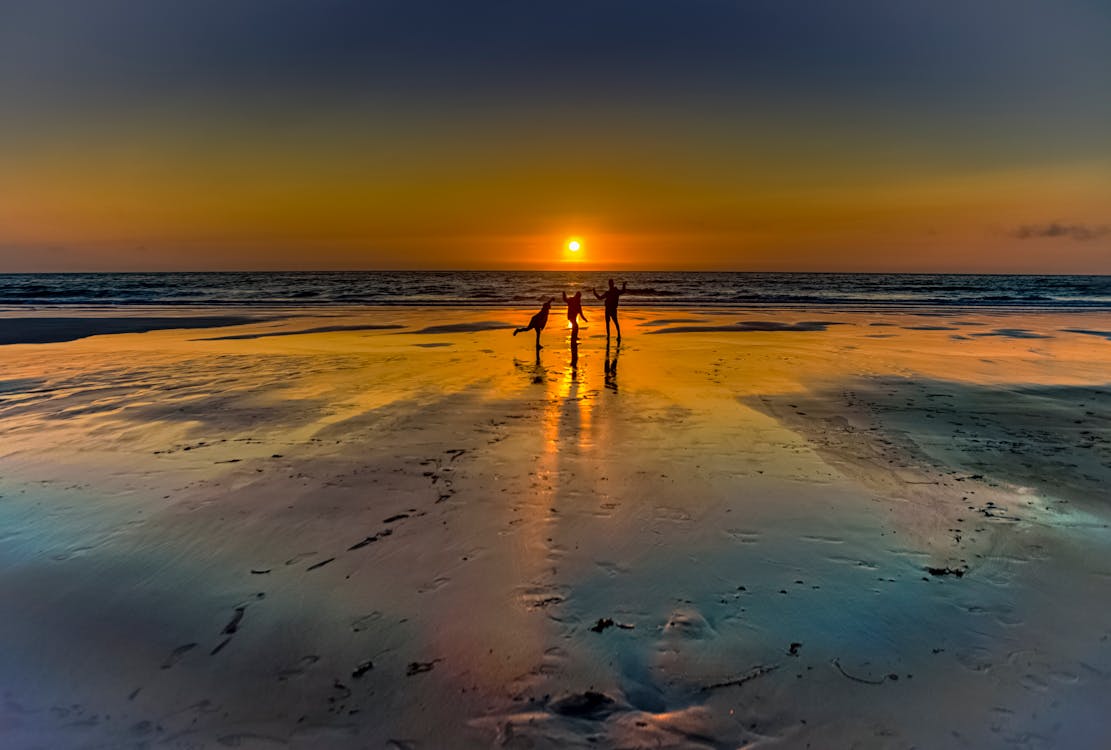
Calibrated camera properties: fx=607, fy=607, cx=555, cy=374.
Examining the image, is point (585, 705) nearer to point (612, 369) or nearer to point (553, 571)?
point (553, 571)

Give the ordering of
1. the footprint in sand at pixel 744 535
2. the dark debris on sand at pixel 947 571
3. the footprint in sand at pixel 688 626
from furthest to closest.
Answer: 1. the footprint in sand at pixel 744 535
2. the dark debris on sand at pixel 947 571
3. the footprint in sand at pixel 688 626

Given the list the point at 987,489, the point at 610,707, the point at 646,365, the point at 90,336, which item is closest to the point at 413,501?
the point at 610,707

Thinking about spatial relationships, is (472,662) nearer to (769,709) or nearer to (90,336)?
(769,709)

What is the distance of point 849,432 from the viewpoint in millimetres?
8719

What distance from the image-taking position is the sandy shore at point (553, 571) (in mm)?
3238

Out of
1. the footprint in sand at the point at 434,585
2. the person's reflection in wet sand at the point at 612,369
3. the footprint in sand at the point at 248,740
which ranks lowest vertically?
the footprint in sand at the point at 248,740

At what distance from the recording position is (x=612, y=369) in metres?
14.1

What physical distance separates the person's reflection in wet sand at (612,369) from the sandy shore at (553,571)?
150 centimetres

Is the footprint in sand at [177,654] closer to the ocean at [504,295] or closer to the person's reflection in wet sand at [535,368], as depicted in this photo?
the person's reflection in wet sand at [535,368]

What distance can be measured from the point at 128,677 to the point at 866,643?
445 centimetres

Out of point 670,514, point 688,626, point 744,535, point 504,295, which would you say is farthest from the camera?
point 504,295

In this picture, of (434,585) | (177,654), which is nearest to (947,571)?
(434,585)

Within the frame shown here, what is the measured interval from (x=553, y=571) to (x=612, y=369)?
9.64 m

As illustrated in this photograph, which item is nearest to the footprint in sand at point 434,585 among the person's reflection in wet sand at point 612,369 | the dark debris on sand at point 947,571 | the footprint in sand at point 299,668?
the footprint in sand at point 299,668
